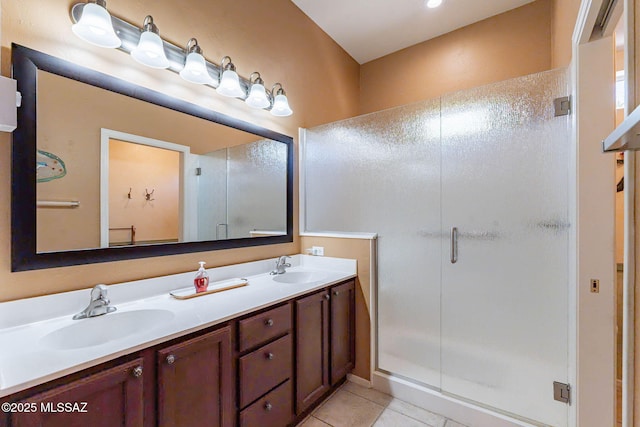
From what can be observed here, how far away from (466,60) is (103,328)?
3.37 metres

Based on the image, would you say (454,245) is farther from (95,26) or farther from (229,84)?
(95,26)

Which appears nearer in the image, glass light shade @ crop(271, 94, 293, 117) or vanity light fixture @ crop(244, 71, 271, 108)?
vanity light fixture @ crop(244, 71, 271, 108)

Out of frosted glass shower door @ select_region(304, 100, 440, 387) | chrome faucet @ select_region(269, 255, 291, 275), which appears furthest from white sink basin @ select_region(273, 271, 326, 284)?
frosted glass shower door @ select_region(304, 100, 440, 387)

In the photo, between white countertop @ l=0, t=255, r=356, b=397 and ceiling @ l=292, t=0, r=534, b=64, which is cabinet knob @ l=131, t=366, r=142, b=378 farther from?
ceiling @ l=292, t=0, r=534, b=64

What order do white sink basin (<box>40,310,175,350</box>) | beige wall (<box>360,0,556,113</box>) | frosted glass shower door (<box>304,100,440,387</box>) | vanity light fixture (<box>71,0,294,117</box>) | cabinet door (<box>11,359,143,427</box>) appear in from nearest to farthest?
cabinet door (<box>11,359,143,427</box>) < white sink basin (<box>40,310,175,350</box>) < vanity light fixture (<box>71,0,294,117</box>) < frosted glass shower door (<box>304,100,440,387</box>) < beige wall (<box>360,0,556,113</box>)

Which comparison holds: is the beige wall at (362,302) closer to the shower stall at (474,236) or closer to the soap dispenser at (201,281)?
the shower stall at (474,236)

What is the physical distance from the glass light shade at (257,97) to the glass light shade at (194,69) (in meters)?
0.38

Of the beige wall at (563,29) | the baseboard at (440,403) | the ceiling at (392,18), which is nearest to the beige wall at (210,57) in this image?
the ceiling at (392,18)

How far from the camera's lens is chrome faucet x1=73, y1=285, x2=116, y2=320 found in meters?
1.21

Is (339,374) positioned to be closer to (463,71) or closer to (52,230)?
(52,230)

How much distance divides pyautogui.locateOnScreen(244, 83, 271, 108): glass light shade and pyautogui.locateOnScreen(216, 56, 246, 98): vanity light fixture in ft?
0.47

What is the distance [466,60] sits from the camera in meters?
2.64

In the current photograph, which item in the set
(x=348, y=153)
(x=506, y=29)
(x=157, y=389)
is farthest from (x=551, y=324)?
(x=506, y=29)

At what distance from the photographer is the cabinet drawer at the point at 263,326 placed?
1338 mm
